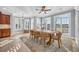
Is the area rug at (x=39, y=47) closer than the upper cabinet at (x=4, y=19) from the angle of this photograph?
No

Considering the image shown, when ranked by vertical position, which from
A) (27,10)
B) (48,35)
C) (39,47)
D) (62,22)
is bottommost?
(39,47)

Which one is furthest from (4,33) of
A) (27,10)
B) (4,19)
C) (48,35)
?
(48,35)

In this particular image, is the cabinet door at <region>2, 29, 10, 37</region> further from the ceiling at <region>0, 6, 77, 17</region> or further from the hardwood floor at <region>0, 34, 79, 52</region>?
the ceiling at <region>0, 6, 77, 17</region>

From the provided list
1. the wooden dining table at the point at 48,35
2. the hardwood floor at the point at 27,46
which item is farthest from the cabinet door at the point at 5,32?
the wooden dining table at the point at 48,35

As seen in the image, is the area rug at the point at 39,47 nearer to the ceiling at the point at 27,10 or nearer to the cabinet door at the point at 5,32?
the cabinet door at the point at 5,32

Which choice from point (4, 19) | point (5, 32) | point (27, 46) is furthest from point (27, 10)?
point (27, 46)

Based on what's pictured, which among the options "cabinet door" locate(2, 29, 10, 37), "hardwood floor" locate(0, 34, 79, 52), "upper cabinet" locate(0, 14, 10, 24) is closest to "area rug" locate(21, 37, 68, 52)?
"hardwood floor" locate(0, 34, 79, 52)

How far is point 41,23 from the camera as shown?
8.37 feet

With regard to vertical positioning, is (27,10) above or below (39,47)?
above

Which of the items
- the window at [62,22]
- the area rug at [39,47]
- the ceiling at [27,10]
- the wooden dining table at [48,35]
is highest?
the ceiling at [27,10]

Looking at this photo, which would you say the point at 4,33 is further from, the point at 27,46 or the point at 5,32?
the point at 27,46

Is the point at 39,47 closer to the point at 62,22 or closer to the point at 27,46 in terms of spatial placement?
the point at 27,46

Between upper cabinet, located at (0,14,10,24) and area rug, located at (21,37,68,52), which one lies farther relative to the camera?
area rug, located at (21,37,68,52)
